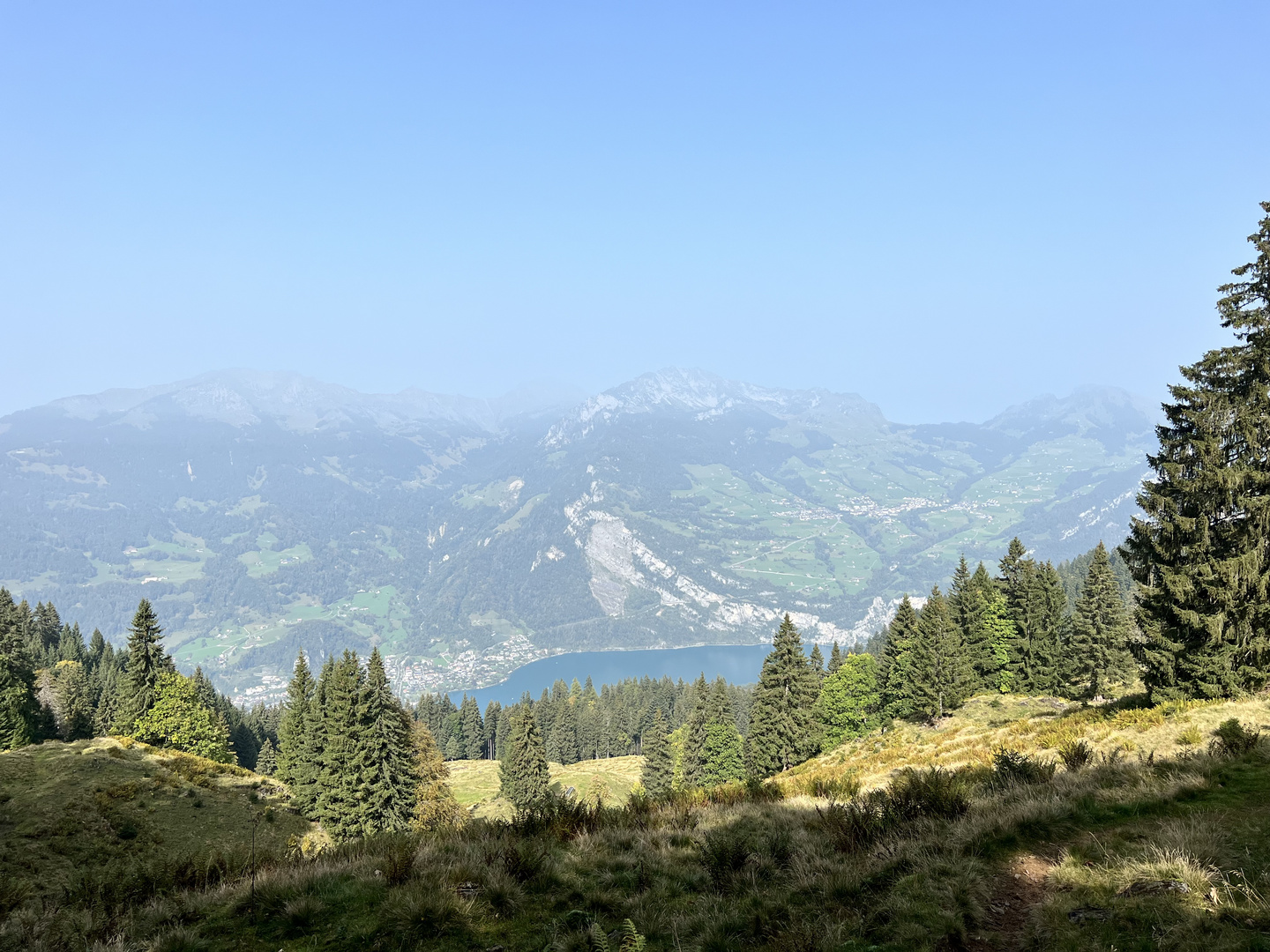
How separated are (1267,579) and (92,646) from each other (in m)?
144

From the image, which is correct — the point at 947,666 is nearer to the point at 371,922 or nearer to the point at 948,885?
the point at 948,885

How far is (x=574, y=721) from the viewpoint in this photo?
12938 centimetres

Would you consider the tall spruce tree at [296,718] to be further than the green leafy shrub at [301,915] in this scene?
Yes

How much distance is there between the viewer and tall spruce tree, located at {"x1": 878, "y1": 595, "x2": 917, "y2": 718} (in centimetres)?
5541

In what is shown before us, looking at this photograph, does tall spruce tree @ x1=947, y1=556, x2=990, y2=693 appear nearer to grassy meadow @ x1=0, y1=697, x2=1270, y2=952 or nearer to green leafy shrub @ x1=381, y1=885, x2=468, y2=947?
grassy meadow @ x1=0, y1=697, x2=1270, y2=952

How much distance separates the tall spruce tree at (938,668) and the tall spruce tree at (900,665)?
58.3 inches

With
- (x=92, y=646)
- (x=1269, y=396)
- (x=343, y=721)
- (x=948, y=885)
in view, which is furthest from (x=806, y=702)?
(x=92, y=646)

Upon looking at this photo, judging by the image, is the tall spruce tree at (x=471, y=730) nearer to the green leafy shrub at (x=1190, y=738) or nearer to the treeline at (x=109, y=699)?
the treeline at (x=109, y=699)

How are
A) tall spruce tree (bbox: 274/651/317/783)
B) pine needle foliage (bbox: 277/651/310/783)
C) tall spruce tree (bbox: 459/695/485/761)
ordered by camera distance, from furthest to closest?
1. tall spruce tree (bbox: 459/695/485/761)
2. tall spruce tree (bbox: 274/651/317/783)
3. pine needle foliage (bbox: 277/651/310/783)

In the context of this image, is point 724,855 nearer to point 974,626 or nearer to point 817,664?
point 974,626

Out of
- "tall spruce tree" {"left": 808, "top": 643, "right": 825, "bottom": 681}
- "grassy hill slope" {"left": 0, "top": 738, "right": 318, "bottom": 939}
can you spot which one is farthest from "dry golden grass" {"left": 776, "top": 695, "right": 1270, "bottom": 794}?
"tall spruce tree" {"left": 808, "top": 643, "right": 825, "bottom": 681}

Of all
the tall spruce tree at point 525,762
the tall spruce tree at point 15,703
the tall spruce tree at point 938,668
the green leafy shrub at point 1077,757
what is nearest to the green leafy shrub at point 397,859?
the green leafy shrub at point 1077,757

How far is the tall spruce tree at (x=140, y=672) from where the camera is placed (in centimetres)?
4891

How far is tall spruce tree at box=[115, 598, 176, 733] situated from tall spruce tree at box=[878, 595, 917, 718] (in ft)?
202
